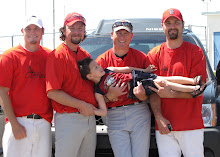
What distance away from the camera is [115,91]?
311 centimetres

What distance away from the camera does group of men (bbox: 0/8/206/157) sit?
3039 millimetres

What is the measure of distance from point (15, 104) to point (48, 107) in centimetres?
37

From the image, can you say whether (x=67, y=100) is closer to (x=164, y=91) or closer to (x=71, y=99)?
(x=71, y=99)

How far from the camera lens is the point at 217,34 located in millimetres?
22797

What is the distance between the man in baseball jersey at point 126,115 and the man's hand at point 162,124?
0.17 m

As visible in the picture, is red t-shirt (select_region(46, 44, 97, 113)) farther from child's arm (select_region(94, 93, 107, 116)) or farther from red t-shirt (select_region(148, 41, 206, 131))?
red t-shirt (select_region(148, 41, 206, 131))

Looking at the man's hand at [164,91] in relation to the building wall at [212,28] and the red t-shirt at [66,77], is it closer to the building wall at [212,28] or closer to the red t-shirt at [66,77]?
the red t-shirt at [66,77]

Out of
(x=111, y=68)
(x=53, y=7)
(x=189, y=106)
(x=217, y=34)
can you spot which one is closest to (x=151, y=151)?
(x=189, y=106)

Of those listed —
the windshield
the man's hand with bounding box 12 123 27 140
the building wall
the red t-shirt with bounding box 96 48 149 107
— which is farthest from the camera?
the building wall

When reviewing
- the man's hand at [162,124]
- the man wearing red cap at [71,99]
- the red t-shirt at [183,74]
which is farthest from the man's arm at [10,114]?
the red t-shirt at [183,74]

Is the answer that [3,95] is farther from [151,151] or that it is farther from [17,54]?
[151,151]

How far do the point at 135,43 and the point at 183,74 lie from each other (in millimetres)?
1757

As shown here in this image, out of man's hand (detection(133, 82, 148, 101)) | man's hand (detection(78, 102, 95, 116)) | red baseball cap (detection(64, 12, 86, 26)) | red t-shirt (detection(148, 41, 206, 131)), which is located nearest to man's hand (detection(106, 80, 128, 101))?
man's hand (detection(133, 82, 148, 101))

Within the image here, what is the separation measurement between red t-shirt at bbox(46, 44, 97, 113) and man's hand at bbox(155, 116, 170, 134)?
77cm
